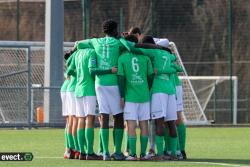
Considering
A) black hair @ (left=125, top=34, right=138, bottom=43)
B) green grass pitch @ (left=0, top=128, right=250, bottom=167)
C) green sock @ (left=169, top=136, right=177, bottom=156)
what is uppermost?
black hair @ (left=125, top=34, right=138, bottom=43)

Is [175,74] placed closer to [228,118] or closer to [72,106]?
[72,106]

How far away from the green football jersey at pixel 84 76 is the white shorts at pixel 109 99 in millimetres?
310

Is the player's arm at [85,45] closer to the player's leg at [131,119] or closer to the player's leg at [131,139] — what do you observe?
the player's leg at [131,119]

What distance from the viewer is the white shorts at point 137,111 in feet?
53.1

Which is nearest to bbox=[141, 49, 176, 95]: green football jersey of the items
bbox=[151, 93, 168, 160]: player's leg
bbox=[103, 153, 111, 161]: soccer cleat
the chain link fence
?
bbox=[151, 93, 168, 160]: player's leg

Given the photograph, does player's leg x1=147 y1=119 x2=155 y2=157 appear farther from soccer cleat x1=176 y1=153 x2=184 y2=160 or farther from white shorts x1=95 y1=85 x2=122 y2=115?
white shorts x1=95 y1=85 x2=122 y2=115

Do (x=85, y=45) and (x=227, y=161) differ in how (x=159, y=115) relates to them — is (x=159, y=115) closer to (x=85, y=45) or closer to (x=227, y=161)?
(x=227, y=161)

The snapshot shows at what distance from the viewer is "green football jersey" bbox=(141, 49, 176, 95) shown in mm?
16422

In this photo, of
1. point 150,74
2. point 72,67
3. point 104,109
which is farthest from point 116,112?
point 72,67

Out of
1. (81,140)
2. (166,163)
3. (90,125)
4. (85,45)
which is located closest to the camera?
(166,163)

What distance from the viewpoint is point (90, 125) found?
1648 centimetres

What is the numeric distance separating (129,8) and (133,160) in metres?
28.9

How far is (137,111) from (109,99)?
0.48 metres

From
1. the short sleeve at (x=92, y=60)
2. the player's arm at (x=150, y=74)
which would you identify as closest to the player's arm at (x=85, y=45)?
the short sleeve at (x=92, y=60)
